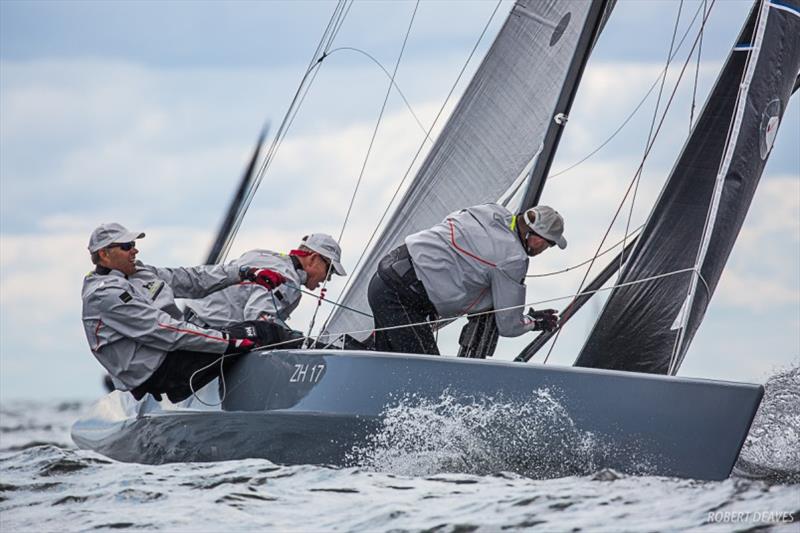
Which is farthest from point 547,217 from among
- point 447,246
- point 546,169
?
point 546,169

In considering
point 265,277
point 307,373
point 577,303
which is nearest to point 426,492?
point 307,373

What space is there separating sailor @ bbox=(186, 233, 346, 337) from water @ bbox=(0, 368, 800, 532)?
115 centimetres

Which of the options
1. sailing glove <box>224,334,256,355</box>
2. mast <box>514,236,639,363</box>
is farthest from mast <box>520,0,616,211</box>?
sailing glove <box>224,334,256,355</box>

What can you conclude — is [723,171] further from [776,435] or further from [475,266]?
[776,435]

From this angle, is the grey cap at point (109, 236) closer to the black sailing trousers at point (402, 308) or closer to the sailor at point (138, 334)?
the sailor at point (138, 334)

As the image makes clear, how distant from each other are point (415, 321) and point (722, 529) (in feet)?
7.01

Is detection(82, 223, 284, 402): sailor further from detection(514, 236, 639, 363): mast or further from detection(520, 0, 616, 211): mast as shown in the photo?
detection(520, 0, 616, 211): mast

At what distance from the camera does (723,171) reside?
5234 mm

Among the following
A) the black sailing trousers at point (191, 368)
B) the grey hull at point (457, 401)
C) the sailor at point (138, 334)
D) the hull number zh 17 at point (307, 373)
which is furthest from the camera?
the black sailing trousers at point (191, 368)

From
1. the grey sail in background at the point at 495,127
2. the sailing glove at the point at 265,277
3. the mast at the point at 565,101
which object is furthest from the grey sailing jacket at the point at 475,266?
the grey sail in background at the point at 495,127

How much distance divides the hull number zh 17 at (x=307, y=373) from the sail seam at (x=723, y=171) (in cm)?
140

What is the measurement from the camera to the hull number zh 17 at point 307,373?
15.9ft

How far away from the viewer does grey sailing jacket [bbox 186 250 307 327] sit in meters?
5.93

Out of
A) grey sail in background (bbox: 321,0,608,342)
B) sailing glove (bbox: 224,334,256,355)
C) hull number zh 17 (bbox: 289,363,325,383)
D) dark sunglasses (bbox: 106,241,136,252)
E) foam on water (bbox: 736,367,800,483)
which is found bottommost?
foam on water (bbox: 736,367,800,483)
